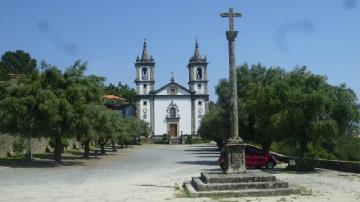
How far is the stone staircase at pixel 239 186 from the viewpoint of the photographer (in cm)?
1653

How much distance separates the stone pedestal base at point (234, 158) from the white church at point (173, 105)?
292ft

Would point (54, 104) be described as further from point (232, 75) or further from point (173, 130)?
point (173, 130)

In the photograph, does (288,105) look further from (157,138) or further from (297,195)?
(157,138)

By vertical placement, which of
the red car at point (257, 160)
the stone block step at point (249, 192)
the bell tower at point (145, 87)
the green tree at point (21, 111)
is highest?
the bell tower at point (145, 87)

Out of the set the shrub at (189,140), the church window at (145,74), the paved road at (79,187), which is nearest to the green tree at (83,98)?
the paved road at (79,187)

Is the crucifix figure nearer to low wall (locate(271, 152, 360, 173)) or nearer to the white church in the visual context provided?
low wall (locate(271, 152, 360, 173))

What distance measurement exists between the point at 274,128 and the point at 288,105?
136 cm

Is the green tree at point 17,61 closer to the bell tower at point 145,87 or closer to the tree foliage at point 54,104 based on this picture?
the bell tower at point 145,87

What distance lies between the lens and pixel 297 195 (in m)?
16.5

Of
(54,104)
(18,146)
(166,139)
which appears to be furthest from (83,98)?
(166,139)

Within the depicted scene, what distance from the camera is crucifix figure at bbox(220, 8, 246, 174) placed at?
18.7 meters

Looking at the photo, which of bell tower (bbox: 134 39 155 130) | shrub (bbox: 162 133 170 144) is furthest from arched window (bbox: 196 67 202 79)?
shrub (bbox: 162 133 170 144)

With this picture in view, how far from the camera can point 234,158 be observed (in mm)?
18797

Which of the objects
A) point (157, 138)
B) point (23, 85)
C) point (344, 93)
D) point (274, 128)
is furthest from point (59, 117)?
point (157, 138)
